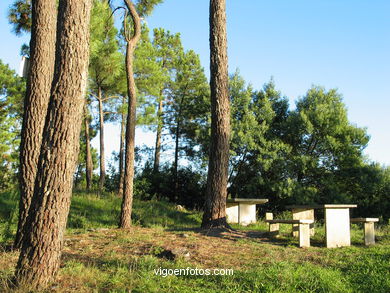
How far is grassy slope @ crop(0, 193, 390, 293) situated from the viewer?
3.62 metres

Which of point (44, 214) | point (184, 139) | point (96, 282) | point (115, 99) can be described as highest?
point (115, 99)

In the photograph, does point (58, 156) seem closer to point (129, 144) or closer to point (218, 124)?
point (218, 124)

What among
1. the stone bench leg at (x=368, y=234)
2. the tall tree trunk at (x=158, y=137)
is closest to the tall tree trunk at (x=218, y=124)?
the stone bench leg at (x=368, y=234)

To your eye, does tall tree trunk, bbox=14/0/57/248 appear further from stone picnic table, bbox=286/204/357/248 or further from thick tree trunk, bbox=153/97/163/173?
thick tree trunk, bbox=153/97/163/173

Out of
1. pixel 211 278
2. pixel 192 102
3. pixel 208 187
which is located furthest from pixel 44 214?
pixel 192 102

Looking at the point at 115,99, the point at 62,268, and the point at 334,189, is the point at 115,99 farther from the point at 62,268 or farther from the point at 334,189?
the point at 62,268

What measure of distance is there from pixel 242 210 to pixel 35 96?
6.61m

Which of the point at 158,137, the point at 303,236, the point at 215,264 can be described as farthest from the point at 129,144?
the point at 158,137

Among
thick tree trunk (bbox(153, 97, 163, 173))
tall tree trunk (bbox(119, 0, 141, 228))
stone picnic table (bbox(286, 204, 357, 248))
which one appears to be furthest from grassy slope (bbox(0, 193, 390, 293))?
thick tree trunk (bbox(153, 97, 163, 173))

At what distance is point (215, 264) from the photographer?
4.43 meters

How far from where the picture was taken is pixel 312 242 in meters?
6.55

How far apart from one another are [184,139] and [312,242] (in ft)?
53.4

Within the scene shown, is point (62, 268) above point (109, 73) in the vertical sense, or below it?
below

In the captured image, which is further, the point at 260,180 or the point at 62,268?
the point at 260,180
